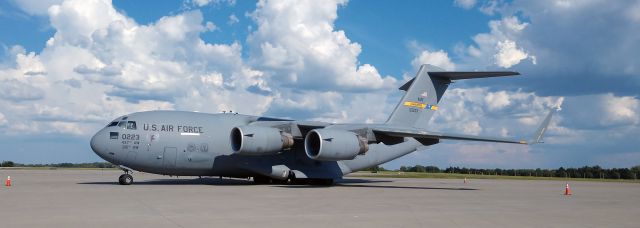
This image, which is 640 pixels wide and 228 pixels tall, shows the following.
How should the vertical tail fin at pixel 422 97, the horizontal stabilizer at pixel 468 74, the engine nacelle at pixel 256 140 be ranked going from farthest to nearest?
1. the vertical tail fin at pixel 422 97
2. the horizontal stabilizer at pixel 468 74
3. the engine nacelle at pixel 256 140

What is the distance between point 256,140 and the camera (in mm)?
23875

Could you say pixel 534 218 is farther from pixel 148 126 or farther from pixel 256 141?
pixel 148 126

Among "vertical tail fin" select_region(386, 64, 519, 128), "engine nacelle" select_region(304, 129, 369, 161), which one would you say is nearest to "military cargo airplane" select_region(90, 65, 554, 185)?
"engine nacelle" select_region(304, 129, 369, 161)

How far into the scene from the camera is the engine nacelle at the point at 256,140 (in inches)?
933

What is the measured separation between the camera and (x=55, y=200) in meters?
15.7

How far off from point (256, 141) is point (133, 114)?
5.15 meters

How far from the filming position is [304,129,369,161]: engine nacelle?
2400 centimetres

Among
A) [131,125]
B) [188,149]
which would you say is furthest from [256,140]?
[131,125]

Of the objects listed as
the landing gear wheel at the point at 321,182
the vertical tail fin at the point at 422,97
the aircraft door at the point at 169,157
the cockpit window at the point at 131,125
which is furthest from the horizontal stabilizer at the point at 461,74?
the cockpit window at the point at 131,125

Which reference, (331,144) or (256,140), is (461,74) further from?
(256,140)

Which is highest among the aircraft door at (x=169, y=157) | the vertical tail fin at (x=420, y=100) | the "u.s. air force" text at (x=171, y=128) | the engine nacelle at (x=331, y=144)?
the vertical tail fin at (x=420, y=100)

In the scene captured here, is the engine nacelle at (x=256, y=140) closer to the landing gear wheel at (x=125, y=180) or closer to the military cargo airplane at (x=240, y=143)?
the military cargo airplane at (x=240, y=143)

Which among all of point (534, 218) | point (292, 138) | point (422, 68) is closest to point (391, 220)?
point (534, 218)

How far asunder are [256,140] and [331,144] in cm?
290
